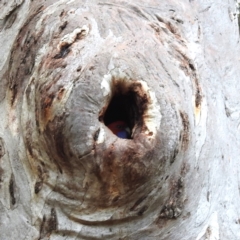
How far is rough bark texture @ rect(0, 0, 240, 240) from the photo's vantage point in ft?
3.27

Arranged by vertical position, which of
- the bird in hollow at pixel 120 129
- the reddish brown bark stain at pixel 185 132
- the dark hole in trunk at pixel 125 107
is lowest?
the reddish brown bark stain at pixel 185 132

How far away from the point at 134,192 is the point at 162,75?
18 cm

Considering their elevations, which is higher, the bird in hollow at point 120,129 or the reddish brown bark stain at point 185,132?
the bird in hollow at point 120,129

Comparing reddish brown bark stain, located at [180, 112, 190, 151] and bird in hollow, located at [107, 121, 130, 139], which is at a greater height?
bird in hollow, located at [107, 121, 130, 139]

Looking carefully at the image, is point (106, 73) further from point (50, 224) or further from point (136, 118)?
point (50, 224)

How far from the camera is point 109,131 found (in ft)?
3.24

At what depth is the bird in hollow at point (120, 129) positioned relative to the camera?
3.37ft

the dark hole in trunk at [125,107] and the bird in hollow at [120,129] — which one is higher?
the dark hole in trunk at [125,107]

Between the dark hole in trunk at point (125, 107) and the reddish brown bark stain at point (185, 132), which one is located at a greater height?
the dark hole in trunk at point (125, 107)

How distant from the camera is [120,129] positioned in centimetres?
104

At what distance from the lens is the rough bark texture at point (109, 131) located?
1.00 meters

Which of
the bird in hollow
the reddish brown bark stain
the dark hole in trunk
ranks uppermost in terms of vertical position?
the dark hole in trunk

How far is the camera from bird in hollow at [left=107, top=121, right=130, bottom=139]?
1.03m

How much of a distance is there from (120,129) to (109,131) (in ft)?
0.19
